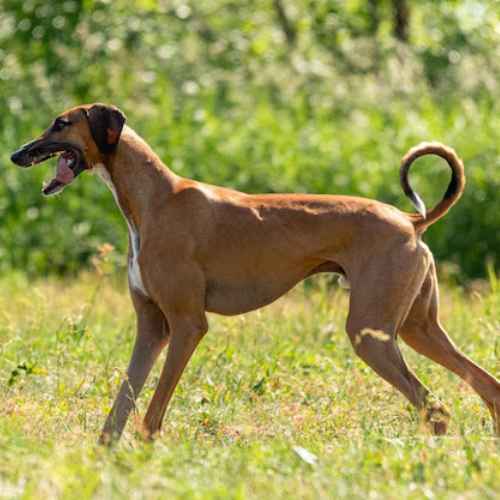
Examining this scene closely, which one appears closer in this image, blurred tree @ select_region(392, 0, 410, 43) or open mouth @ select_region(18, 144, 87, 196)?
open mouth @ select_region(18, 144, 87, 196)

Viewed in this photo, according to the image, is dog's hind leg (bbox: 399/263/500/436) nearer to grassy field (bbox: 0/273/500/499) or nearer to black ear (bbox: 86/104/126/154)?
grassy field (bbox: 0/273/500/499)

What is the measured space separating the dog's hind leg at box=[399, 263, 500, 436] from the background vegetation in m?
6.28

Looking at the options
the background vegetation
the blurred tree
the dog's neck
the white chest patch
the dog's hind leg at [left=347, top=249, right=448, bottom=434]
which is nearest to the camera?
the dog's hind leg at [left=347, top=249, right=448, bottom=434]

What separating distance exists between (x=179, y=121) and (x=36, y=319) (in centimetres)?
675

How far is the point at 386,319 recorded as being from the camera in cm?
670

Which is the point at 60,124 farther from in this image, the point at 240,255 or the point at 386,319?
the point at 386,319

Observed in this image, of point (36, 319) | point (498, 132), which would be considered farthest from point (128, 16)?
point (36, 319)

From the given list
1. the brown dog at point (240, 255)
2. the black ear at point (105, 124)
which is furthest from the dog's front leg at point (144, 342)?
the black ear at point (105, 124)

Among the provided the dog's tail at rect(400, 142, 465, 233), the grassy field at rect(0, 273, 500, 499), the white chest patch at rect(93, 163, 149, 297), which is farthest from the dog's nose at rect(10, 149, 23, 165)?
the dog's tail at rect(400, 142, 465, 233)

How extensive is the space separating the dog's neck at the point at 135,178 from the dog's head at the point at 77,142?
0.07 m

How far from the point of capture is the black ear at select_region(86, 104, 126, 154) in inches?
274

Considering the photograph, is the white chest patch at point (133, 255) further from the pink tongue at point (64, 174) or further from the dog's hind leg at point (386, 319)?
the dog's hind leg at point (386, 319)

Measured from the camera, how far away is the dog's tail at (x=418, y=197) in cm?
698

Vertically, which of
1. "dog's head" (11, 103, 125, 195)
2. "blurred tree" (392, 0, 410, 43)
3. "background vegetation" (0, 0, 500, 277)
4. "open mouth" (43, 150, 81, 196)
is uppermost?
"dog's head" (11, 103, 125, 195)
